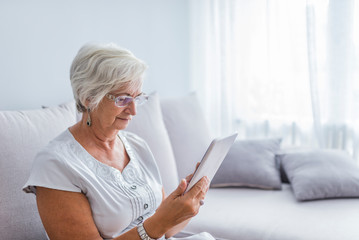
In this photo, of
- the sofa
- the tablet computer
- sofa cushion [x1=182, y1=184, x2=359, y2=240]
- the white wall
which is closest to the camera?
the tablet computer

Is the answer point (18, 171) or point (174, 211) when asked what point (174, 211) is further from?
point (18, 171)

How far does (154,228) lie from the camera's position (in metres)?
1.23

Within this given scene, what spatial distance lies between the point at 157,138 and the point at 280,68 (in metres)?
1.10

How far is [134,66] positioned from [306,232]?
3.32 ft

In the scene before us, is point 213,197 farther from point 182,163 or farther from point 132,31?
point 132,31

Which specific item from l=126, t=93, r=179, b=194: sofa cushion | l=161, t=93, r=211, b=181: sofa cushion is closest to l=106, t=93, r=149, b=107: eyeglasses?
l=126, t=93, r=179, b=194: sofa cushion

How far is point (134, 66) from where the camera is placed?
139cm

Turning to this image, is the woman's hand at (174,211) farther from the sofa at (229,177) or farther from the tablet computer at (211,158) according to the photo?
the sofa at (229,177)

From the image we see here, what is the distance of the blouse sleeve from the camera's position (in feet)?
4.06

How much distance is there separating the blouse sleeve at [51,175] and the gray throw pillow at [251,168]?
48.6 inches

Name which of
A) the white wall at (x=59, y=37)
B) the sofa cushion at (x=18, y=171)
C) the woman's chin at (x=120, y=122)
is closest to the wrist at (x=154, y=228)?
the woman's chin at (x=120, y=122)

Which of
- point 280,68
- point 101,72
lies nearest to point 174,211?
point 101,72

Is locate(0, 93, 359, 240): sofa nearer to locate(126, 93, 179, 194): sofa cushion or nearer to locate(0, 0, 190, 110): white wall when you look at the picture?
locate(126, 93, 179, 194): sofa cushion

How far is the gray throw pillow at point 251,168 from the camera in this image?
2.30 meters
